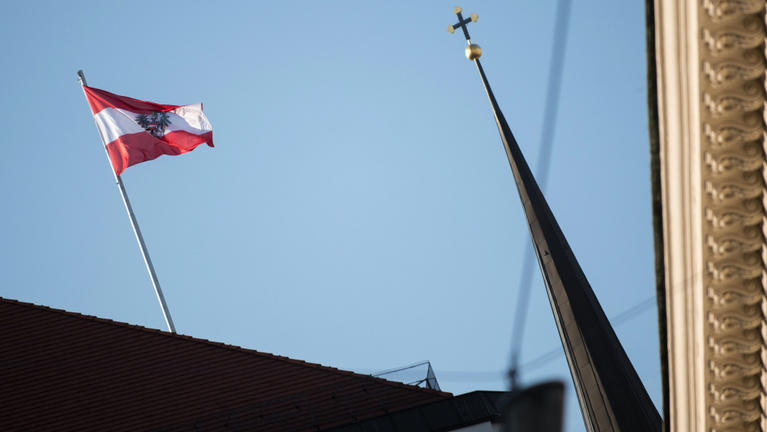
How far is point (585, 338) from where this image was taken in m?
27.1

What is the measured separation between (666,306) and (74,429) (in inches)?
508

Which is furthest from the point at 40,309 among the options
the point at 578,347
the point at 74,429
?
the point at 578,347

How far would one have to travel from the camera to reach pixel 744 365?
48.1 feet

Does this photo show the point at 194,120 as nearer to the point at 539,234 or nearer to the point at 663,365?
the point at 539,234

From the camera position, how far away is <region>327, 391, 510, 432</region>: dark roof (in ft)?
64.4

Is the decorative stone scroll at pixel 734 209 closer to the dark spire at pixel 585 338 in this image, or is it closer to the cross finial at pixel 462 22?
the dark spire at pixel 585 338

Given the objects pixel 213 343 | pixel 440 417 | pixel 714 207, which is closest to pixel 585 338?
pixel 440 417

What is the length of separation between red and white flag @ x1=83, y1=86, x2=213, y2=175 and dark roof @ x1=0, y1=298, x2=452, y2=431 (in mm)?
4836

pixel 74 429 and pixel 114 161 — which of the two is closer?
pixel 74 429

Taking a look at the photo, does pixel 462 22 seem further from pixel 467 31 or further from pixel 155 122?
pixel 155 122

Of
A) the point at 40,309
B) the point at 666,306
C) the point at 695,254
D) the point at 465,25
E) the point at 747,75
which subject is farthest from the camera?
the point at 465,25

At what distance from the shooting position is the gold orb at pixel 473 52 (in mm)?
37766

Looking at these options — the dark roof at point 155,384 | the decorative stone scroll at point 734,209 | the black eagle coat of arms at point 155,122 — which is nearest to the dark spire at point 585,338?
the dark roof at point 155,384

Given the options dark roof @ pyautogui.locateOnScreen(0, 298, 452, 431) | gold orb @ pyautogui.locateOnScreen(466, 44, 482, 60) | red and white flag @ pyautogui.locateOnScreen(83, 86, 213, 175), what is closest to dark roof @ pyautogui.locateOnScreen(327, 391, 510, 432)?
dark roof @ pyautogui.locateOnScreen(0, 298, 452, 431)
